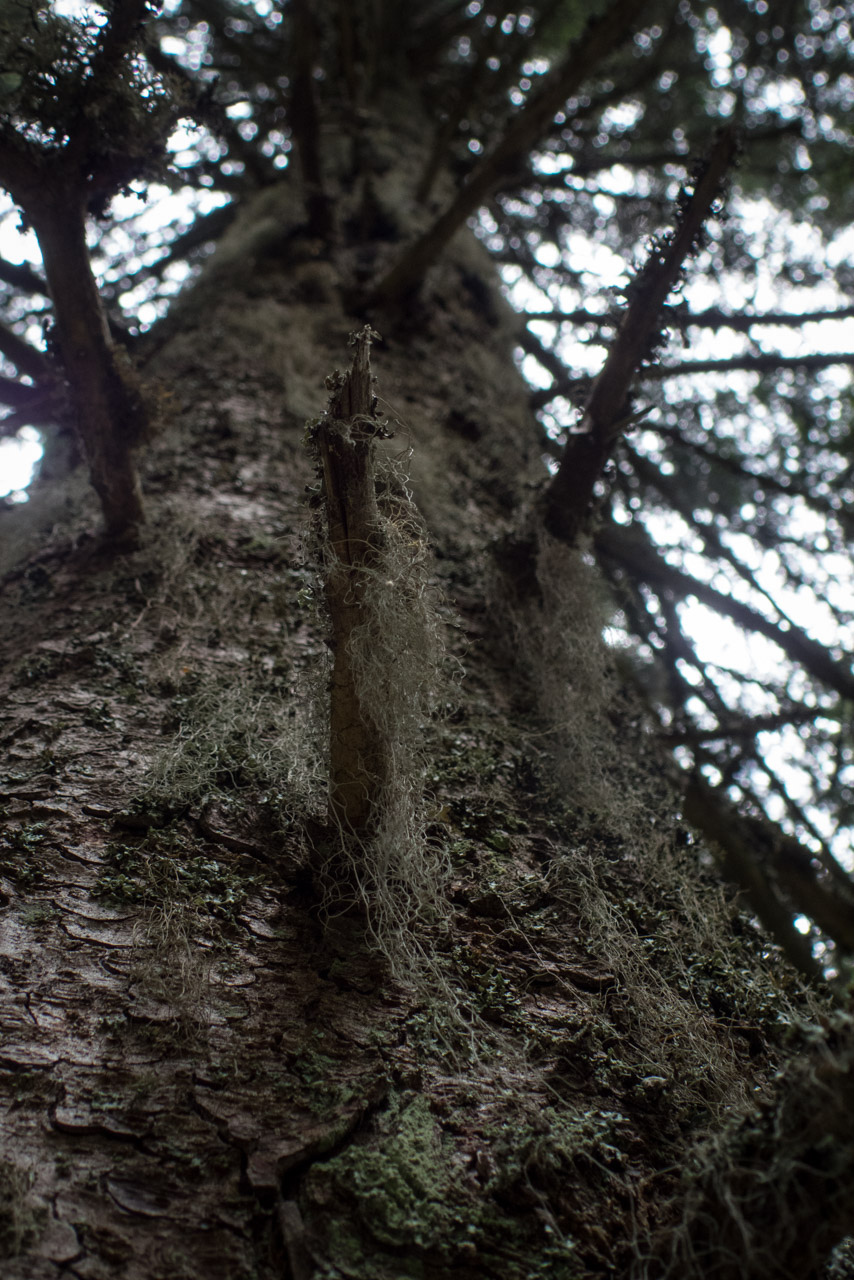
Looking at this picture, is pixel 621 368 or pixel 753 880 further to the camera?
pixel 753 880

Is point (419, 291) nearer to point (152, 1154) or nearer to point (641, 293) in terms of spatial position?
point (641, 293)

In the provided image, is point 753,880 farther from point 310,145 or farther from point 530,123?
point 310,145

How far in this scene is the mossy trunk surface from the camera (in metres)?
0.99

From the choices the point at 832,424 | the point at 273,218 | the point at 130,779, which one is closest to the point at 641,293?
the point at 130,779

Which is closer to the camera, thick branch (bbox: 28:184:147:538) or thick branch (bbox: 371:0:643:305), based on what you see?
thick branch (bbox: 28:184:147:538)

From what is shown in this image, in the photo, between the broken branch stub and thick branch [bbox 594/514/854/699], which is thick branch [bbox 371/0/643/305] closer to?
thick branch [bbox 594/514/854/699]

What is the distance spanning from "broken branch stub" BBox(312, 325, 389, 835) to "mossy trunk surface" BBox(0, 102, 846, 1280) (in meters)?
0.10

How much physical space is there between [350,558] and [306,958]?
0.68 metres

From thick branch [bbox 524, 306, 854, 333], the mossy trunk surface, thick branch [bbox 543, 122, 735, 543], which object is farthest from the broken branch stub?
thick branch [bbox 524, 306, 854, 333]

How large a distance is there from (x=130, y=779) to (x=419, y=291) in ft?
8.82

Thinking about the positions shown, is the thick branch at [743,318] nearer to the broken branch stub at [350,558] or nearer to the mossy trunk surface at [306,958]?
the mossy trunk surface at [306,958]

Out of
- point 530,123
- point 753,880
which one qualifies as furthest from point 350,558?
point 530,123

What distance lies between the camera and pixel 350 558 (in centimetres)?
139

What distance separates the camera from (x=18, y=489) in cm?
284
